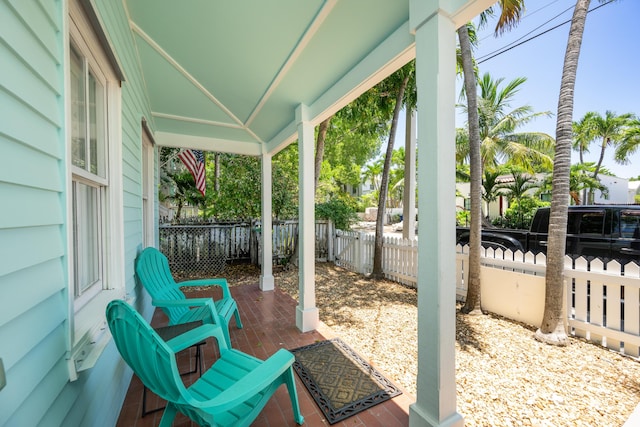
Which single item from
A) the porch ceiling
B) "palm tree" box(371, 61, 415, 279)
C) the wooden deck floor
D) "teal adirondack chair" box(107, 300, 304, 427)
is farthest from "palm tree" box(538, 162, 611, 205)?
"teal adirondack chair" box(107, 300, 304, 427)

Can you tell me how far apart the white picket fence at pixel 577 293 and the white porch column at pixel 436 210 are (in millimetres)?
1995

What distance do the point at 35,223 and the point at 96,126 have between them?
4.36 feet

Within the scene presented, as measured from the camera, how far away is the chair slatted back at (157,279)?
2.80m

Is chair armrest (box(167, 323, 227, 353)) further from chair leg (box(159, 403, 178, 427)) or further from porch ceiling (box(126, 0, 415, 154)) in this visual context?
porch ceiling (box(126, 0, 415, 154))

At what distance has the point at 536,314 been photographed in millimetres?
3457

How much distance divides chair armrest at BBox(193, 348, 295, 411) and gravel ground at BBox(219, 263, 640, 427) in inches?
53.7

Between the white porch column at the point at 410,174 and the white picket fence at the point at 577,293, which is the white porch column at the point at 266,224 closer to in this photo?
the white porch column at the point at 410,174

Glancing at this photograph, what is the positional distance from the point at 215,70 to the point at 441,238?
2890 mm

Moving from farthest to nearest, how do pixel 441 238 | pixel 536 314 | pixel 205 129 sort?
1. pixel 205 129
2. pixel 536 314
3. pixel 441 238

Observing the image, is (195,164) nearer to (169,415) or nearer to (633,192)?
(169,415)

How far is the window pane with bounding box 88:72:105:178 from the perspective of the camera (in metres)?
1.81

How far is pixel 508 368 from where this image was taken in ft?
8.52

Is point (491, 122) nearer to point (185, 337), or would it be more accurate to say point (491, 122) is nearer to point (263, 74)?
point (263, 74)

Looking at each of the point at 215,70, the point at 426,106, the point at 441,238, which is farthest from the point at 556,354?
the point at 215,70
